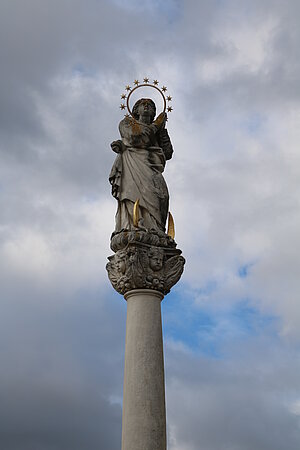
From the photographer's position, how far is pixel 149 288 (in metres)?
17.5

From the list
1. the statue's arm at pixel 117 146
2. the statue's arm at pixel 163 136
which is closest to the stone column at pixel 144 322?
the statue's arm at pixel 117 146

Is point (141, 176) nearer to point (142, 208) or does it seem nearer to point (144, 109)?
point (142, 208)

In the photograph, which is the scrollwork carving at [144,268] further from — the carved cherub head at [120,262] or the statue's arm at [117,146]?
the statue's arm at [117,146]

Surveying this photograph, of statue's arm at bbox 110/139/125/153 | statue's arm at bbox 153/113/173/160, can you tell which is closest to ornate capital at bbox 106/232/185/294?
statue's arm at bbox 110/139/125/153

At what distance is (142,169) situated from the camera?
773 inches

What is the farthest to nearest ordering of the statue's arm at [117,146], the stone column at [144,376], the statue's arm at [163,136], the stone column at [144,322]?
the statue's arm at [163,136]
the statue's arm at [117,146]
the stone column at [144,322]
the stone column at [144,376]

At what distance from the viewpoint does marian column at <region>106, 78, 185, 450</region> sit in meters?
15.9

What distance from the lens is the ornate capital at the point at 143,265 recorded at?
17453mm

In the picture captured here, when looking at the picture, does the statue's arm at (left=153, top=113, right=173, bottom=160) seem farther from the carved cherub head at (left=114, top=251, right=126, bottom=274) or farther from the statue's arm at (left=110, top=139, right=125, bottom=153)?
the carved cherub head at (left=114, top=251, right=126, bottom=274)

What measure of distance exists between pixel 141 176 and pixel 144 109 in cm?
283

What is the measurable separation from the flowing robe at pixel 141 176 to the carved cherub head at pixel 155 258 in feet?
3.28

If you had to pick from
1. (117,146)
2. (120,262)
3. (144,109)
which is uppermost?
(144,109)

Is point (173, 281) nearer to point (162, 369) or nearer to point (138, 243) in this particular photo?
point (138, 243)

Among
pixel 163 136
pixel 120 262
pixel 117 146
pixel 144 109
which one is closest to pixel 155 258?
pixel 120 262
